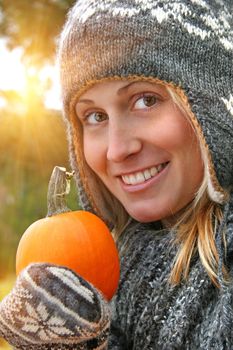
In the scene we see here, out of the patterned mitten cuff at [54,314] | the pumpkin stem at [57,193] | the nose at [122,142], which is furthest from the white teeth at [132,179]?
the patterned mitten cuff at [54,314]

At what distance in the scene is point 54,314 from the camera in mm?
1536

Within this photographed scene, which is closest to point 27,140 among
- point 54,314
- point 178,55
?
point 178,55

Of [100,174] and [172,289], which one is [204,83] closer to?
[100,174]

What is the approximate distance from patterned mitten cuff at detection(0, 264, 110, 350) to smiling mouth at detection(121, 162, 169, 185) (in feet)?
1.70

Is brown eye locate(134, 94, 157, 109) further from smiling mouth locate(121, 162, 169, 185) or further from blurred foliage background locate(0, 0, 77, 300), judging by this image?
blurred foliage background locate(0, 0, 77, 300)

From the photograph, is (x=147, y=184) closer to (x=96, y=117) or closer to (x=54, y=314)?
(x=96, y=117)

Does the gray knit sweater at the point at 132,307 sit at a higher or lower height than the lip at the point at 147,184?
lower

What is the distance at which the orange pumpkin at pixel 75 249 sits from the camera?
73.1 inches

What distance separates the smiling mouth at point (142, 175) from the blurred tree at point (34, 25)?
12.6 feet

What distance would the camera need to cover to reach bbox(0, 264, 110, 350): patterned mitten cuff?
1537mm

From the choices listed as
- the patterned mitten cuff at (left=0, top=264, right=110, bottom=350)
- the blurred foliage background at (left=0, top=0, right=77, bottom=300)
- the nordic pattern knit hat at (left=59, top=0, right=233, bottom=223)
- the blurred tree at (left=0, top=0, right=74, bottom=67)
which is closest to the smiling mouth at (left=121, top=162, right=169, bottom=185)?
the nordic pattern knit hat at (left=59, top=0, right=233, bottom=223)

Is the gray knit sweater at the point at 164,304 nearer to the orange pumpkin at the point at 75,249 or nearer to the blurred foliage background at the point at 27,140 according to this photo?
the orange pumpkin at the point at 75,249

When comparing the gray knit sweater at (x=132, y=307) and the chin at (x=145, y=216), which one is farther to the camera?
the chin at (x=145, y=216)

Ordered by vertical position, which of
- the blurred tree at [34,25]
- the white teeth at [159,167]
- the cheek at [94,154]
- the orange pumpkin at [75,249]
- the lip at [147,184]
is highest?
the blurred tree at [34,25]
